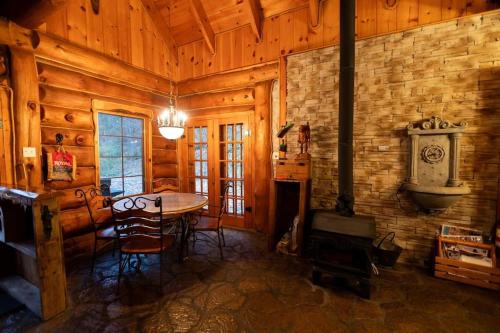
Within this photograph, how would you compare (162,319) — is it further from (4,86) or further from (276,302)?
(4,86)

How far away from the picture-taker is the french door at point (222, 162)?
3.95 meters

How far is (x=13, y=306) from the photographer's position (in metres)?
1.98

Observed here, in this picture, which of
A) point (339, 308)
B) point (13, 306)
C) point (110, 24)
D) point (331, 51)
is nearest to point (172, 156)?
point (110, 24)

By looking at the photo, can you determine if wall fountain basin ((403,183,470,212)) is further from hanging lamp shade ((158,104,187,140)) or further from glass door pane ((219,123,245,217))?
hanging lamp shade ((158,104,187,140))

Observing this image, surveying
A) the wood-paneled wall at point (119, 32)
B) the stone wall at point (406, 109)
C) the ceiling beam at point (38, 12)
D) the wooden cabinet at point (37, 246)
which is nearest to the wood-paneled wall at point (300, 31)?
the stone wall at point (406, 109)

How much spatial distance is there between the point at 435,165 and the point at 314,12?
2.38m

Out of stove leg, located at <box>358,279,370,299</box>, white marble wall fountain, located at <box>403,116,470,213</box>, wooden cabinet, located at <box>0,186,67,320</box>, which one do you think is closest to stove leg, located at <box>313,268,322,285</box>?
stove leg, located at <box>358,279,370,299</box>

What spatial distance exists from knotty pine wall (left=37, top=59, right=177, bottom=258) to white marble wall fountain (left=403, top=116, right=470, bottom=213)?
13.0 ft

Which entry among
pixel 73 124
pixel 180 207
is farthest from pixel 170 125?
pixel 73 124

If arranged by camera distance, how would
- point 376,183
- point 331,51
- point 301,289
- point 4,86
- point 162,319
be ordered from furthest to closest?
point 331,51, point 376,183, point 4,86, point 301,289, point 162,319

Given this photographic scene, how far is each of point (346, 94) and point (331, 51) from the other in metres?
0.96

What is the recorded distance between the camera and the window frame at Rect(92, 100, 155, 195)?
3244 mm

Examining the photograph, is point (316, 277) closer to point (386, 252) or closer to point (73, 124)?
point (386, 252)

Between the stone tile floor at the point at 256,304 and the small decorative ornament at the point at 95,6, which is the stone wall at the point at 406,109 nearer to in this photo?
the stone tile floor at the point at 256,304
